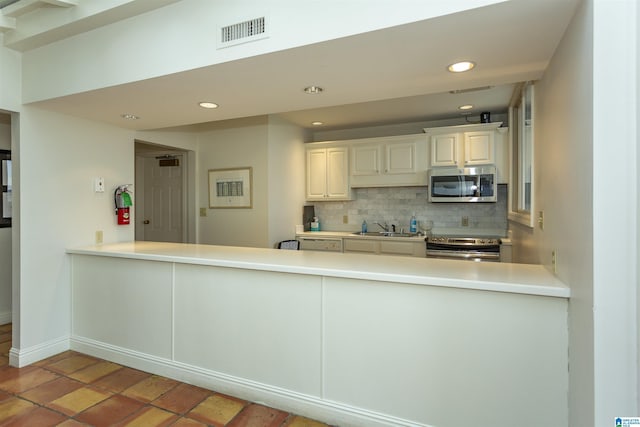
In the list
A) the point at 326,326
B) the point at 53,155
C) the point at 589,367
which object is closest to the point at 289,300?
the point at 326,326

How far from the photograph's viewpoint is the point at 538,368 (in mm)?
1659

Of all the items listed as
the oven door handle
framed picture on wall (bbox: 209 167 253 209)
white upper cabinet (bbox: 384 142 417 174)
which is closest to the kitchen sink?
the oven door handle

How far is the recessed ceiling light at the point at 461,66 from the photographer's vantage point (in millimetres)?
1901

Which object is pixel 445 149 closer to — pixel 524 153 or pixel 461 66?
pixel 524 153

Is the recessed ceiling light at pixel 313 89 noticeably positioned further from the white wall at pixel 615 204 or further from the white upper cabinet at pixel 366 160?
the white upper cabinet at pixel 366 160

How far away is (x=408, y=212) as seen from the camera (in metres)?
5.16

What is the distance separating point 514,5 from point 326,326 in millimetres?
1761

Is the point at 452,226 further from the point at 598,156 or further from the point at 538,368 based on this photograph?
the point at 598,156

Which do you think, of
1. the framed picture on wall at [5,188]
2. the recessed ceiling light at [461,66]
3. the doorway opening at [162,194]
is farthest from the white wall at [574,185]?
the framed picture on wall at [5,188]

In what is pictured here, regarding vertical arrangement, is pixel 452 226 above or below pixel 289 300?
above

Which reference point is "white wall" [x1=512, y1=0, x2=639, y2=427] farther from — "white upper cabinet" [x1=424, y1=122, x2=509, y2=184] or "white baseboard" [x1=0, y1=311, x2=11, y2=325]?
"white baseboard" [x1=0, y1=311, x2=11, y2=325]

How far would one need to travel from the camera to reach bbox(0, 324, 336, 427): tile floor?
208cm

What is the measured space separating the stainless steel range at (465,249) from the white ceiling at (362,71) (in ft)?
7.18

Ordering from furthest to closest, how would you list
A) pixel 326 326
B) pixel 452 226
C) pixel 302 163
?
pixel 302 163 < pixel 452 226 < pixel 326 326
